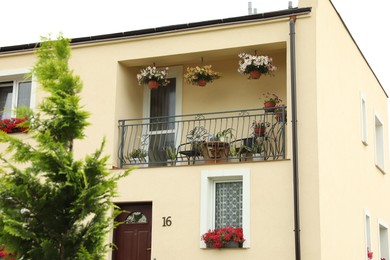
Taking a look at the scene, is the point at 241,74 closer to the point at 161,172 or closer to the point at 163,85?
the point at 163,85

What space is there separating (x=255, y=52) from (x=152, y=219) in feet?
12.7

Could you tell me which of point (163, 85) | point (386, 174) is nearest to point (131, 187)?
point (163, 85)

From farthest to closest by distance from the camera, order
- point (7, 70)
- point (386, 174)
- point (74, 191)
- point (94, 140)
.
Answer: point (386, 174) → point (7, 70) → point (94, 140) → point (74, 191)

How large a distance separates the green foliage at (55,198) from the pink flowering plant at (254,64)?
5.80 metres

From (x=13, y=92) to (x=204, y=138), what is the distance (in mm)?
4760

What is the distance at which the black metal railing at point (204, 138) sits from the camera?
15.2m

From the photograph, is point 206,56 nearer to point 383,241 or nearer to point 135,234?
point 135,234

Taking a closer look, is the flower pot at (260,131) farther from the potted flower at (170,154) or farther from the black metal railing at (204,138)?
the potted flower at (170,154)

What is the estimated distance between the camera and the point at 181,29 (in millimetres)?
15641

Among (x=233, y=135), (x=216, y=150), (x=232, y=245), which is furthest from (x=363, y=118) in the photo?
(x=232, y=245)

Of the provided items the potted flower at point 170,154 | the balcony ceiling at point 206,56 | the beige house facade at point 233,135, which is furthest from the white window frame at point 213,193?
the balcony ceiling at point 206,56

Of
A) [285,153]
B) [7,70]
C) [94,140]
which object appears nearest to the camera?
[285,153]

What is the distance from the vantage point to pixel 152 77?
53.5 ft

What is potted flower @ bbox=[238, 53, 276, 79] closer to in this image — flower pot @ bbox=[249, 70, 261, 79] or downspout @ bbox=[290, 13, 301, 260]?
flower pot @ bbox=[249, 70, 261, 79]
